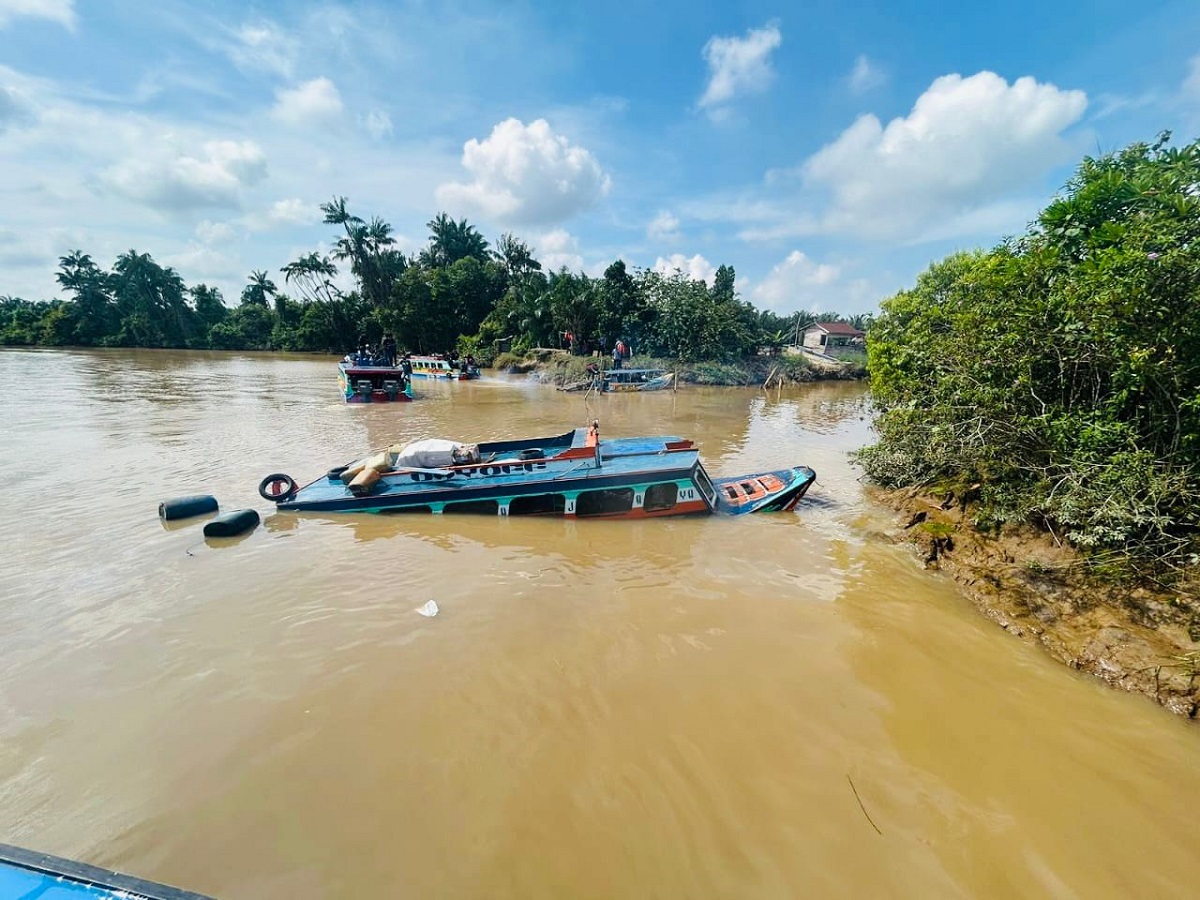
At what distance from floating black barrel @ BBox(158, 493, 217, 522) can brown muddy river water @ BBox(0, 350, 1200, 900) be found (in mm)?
257

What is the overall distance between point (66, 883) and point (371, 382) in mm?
28966

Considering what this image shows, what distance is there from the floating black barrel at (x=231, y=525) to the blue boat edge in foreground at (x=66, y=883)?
7962mm

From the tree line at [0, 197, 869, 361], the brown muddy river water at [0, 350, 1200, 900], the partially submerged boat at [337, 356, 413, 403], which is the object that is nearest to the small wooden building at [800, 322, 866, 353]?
the tree line at [0, 197, 869, 361]

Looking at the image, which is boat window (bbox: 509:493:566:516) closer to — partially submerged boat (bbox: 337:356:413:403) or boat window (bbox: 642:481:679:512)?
boat window (bbox: 642:481:679:512)

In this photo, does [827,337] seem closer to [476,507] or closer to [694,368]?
[694,368]

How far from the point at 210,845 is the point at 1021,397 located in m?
11.5

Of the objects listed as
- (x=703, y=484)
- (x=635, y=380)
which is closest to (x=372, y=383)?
(x=635, y=380)

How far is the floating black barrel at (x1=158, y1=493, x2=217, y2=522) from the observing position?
10086 millimetres

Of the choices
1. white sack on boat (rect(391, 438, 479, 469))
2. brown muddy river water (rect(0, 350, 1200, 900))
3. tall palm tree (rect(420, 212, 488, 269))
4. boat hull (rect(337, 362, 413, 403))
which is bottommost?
brown muddy river water (rect(0, 350, 1200, 900))

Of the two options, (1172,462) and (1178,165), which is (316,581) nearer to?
(1172,462)

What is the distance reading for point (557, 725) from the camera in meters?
5.05

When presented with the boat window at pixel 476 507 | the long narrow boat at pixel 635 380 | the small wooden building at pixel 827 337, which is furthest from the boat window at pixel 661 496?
the small wooden building at pixel 827 337

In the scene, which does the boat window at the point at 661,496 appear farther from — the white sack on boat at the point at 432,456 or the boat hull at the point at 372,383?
the boat hull at the point at 372,383

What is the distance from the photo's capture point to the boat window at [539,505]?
1043 cm
